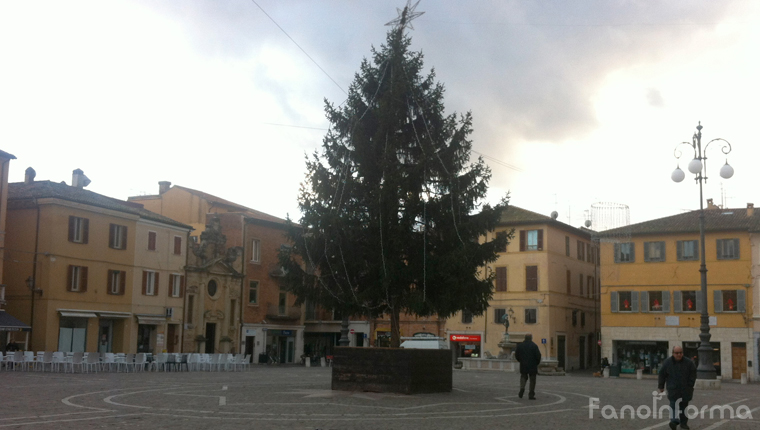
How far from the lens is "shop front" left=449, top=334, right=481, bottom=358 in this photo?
64.1 m

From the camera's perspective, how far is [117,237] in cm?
5025

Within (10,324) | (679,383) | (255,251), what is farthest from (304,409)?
(255,251)

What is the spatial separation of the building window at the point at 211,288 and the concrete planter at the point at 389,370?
3695 cm

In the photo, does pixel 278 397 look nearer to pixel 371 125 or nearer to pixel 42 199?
pixel 371 125

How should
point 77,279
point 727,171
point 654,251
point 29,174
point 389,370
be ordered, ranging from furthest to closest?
point 654,251 < point 29,174 < point 77,279 < point 727,171 < point 389,370

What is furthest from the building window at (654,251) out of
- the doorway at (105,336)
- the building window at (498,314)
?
the doorway at (105,336)

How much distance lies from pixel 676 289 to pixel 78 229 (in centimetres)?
3940

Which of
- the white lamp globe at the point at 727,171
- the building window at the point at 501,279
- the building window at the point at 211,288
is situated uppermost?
the white lamp globe at the point at 727,171

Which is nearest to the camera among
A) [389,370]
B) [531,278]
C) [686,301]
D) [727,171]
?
[389,370]

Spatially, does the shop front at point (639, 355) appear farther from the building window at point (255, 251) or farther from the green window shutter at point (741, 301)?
the building window at point (255, 251)

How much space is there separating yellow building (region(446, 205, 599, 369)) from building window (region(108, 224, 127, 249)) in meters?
26.5

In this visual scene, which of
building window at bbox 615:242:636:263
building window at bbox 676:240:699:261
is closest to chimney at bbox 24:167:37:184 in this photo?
building window at bbox 615:242:636:263

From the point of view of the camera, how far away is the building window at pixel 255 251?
6400cm

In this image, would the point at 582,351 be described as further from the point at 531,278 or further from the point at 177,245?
the point at 177,245
